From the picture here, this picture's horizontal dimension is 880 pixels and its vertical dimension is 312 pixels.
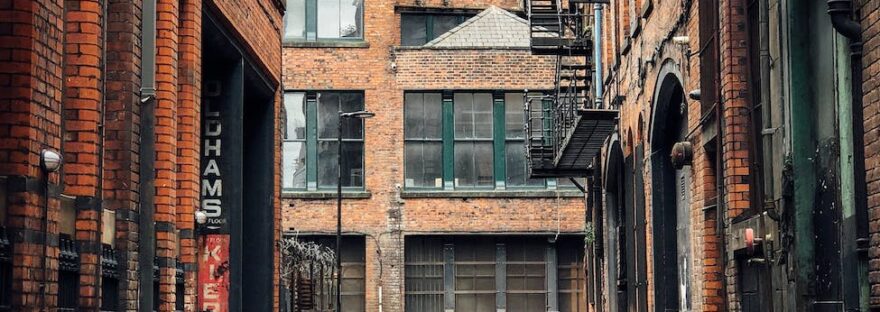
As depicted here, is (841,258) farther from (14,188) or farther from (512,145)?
(512,145)

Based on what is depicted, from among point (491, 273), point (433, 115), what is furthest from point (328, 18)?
point (491, 273)

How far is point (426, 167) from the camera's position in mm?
43406

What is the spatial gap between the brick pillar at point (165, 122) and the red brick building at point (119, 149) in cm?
1

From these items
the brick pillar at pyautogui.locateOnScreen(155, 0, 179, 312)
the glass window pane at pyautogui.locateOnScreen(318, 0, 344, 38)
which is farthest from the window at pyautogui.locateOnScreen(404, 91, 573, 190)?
the brick pillar at pyautogui.locateOnScreen(155, 0, 179, 312)

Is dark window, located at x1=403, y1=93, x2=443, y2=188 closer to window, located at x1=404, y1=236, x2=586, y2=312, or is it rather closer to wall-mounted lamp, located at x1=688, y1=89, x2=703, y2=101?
window, located at x1=404, y1=236, x2=586, y2=312

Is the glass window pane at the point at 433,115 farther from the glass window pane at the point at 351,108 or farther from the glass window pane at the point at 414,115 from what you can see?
the glass window pane at the point at 351,108

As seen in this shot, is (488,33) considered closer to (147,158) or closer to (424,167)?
(424,167)

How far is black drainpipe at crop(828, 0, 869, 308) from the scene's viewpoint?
10430 mm

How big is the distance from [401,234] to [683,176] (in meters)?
22.6

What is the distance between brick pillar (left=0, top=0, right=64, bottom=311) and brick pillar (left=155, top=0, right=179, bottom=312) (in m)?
3.86

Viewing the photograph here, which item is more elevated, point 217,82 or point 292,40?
point 292,40

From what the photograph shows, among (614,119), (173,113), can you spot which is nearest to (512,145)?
(614,119)

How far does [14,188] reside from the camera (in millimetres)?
10289

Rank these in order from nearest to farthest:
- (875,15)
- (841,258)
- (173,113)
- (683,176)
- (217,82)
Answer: (875,15) → (841,258) → (173,113) → (217,82) → (683,176)
